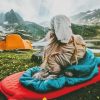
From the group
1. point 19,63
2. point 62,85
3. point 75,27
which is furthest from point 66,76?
point 75,27

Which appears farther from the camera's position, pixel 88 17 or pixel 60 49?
pixel 88 17

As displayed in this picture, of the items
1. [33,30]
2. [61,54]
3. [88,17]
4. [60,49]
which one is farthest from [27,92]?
[88,17]

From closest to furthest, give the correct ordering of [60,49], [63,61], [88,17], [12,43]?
[63,61] → [60,49] → [12,43] → [88,17]

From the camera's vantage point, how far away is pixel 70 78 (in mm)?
7461

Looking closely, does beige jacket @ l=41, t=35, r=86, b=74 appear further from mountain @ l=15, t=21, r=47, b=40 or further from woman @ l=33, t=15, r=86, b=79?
mountain @ l=15, t=21, r=47, b=40

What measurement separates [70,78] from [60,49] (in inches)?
28.8

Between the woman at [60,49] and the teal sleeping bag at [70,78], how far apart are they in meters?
0.13

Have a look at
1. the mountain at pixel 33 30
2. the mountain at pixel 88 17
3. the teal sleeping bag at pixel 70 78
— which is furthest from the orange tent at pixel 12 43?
the mountain at pixel 88 17

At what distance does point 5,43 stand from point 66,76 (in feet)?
47.5

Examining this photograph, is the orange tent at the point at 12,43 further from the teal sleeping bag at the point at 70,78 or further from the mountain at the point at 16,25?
the mountain at the point at 16,25

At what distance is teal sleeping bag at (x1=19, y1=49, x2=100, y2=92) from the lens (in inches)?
284

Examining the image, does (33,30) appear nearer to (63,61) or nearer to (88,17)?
(88,17)

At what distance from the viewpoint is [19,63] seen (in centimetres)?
1221

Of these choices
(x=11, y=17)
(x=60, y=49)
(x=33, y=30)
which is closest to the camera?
(x=60, y=49)
